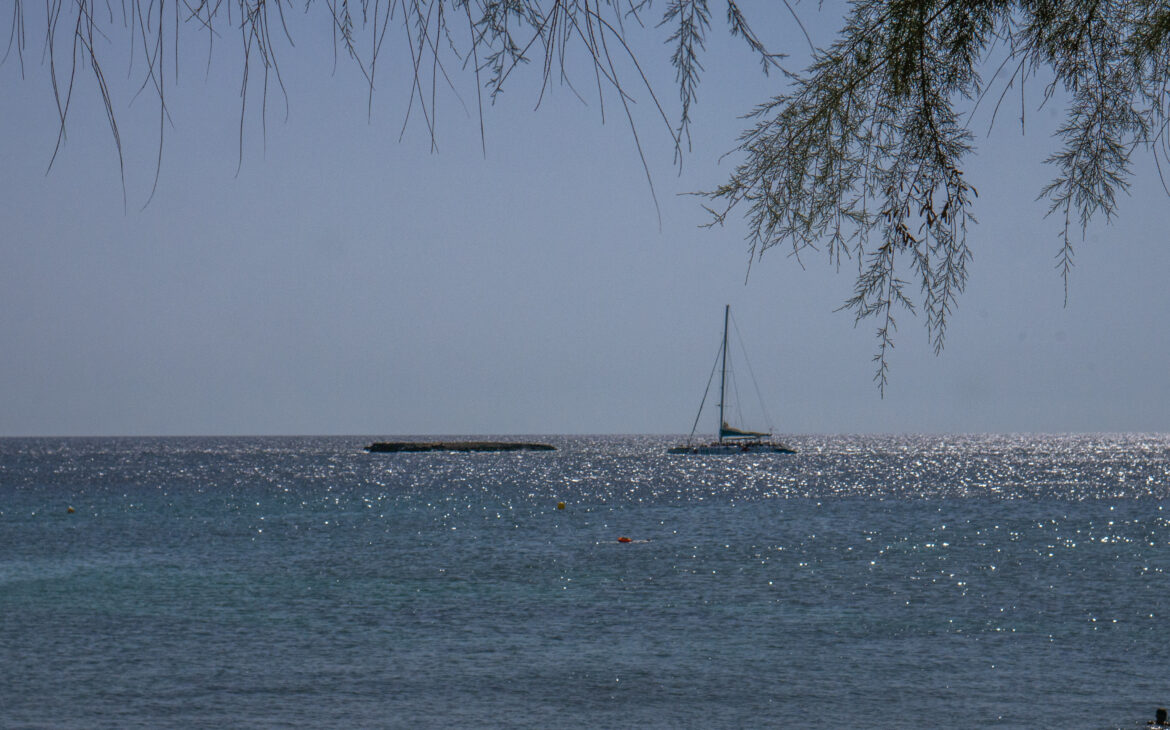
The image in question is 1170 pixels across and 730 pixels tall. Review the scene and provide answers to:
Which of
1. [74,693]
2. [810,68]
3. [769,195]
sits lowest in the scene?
[74,693]

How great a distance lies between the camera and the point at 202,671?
103 feet

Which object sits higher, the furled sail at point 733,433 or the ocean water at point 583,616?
the furled sail at point 733,433

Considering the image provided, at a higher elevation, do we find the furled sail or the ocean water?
the furled sail

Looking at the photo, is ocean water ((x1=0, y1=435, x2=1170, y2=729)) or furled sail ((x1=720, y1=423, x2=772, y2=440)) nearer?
ocean water ((x1=0, y1=435, x2=1170, y2=729))

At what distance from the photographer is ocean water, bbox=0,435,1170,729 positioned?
91.8 feet

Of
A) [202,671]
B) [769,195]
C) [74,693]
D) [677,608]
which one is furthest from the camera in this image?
[677,608]

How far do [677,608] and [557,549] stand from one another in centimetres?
1921

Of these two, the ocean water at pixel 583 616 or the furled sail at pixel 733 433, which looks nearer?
the ocean water at pixel 583 616

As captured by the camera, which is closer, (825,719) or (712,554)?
(825,719)

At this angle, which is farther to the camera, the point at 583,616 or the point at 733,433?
the point at 733,433

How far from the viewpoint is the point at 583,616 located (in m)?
39.8

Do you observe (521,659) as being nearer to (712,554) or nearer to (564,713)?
(564,713)

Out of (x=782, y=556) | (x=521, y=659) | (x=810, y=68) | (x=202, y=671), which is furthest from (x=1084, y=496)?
(x=810, y=68)

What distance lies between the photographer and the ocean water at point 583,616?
2798 centimetres
